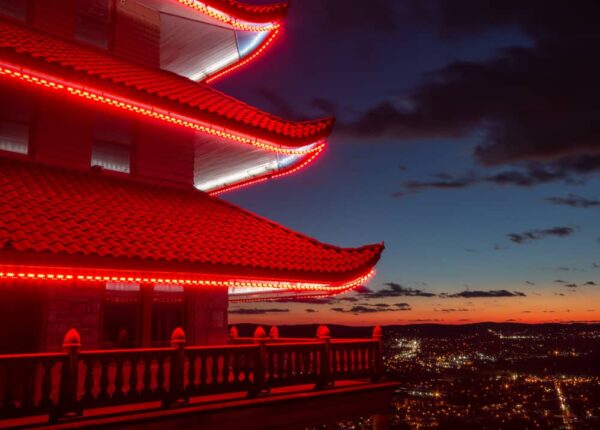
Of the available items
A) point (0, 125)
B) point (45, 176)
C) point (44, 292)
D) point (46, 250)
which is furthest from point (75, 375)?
point (0, 125)

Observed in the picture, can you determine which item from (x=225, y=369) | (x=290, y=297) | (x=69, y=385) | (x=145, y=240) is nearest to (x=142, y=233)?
(x=145, y=240)

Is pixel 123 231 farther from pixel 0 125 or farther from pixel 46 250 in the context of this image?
pixel 0 125

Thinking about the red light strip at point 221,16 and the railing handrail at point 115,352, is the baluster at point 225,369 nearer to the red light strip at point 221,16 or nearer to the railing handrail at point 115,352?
the railing handrail at point 115,352

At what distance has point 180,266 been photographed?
329 inches

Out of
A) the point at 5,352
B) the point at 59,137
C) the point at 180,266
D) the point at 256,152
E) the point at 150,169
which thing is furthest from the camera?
the point at 256,152

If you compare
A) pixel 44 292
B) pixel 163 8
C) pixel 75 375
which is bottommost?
pixel 75 375

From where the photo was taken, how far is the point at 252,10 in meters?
12.8

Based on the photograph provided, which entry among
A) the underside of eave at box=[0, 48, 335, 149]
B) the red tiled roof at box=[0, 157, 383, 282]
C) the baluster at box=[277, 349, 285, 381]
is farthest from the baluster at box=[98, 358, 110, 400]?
the underside of eave at box=[0, 48, 335, 149]

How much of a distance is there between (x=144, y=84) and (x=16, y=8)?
3.48 meters

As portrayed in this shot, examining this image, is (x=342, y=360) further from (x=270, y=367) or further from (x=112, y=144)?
(x=112, y=144)

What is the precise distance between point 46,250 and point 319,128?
6802 millimetres

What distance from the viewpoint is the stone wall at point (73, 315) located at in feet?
31.3

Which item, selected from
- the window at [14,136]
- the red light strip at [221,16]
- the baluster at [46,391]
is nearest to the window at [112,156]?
the window at [14,136]

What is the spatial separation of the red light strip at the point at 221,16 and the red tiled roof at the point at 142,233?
411cm
